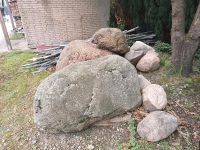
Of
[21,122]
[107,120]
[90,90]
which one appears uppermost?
[90,90]

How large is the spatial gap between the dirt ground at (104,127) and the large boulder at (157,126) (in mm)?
88

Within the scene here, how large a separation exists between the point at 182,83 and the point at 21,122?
9.15ft

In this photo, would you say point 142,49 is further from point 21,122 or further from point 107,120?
A: point 21,122

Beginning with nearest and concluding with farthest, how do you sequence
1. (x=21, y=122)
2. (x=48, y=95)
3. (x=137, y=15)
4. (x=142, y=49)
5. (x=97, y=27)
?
(x=48, y=95) < (x=21, y=122) < (x=142, y=49) < (x=137, y=15) < (x=97, y=27)

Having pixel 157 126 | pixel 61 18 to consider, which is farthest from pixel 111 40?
pixel 61 18

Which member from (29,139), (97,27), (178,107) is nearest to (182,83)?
(178,107)

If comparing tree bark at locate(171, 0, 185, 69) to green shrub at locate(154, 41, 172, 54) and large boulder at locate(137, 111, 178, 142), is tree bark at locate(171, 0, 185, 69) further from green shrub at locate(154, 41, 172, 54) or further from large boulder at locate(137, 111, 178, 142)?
large boulder at locate(137, 111, 178, 142)

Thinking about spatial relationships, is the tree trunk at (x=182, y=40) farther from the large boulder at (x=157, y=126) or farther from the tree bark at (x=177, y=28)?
the large boulder at (x=157, y=126)

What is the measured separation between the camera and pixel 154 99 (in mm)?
3553

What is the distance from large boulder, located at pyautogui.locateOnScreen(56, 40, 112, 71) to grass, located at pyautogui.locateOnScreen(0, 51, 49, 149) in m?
0.95

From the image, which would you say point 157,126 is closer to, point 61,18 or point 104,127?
point 104,127

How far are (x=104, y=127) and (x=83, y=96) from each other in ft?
1.90

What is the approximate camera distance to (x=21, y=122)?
416 centimetres

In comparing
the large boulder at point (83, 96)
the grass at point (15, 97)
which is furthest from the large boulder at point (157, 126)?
the grass at point (15, 97)
